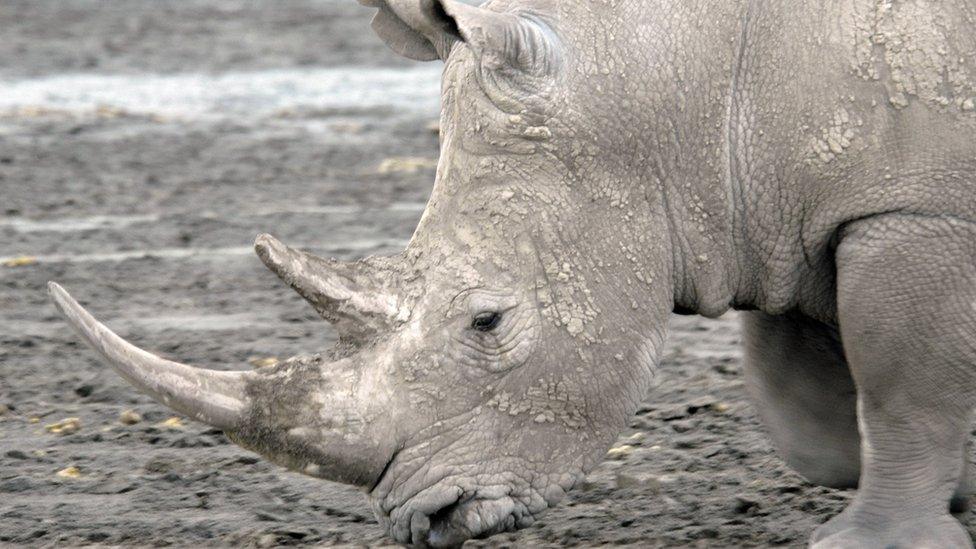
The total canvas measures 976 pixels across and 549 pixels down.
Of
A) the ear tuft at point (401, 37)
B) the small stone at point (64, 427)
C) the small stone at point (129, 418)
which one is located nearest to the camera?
the ear tuft at point (401, 37)

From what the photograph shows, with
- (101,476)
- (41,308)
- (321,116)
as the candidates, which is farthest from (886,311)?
(321,116)

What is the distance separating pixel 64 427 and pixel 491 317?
234 centimetres

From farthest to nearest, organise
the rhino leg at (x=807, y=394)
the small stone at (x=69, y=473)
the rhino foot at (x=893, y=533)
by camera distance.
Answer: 1. the small stone at (x=69, y=473)
2. the rhino leg at (x=807, y=394)
3. the rhino foot at (x=893, y=533)

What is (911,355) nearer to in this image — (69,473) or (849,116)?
(849,116)

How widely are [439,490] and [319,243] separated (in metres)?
4.35

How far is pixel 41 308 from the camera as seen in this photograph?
836cm

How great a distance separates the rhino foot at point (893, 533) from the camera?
5215mm

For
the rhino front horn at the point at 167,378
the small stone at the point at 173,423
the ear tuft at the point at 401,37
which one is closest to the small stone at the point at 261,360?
the small stone at the point at 173,423

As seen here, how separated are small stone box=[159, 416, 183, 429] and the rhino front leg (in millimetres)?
2585

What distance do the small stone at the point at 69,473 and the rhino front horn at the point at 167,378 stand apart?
156cm

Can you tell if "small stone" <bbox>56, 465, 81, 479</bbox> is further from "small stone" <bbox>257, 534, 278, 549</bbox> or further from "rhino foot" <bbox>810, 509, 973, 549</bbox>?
"rhino foot" <bbox>810, 509, 973, 549</bbox>

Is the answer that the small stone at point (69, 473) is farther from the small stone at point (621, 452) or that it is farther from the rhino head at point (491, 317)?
the small stone at point (621, 452)

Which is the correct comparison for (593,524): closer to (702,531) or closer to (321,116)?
(702,531)

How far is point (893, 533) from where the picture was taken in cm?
524
